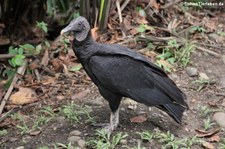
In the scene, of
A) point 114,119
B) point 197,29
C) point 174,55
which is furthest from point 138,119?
point 197,29

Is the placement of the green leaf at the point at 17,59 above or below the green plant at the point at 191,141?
above

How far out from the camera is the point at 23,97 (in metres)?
4.25

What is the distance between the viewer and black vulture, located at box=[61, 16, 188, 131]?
3488mm

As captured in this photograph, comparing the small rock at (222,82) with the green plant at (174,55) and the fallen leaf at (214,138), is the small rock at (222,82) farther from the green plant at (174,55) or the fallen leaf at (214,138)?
the fallen leaf at (214,138)

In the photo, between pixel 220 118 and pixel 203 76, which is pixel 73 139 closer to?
pixel 220 118

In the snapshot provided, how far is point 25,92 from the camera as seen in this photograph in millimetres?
4320

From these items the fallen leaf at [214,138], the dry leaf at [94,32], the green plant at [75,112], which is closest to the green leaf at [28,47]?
the dry leaf at [94,32]

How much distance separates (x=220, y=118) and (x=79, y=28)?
1371mm

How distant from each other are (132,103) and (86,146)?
28.4 inches

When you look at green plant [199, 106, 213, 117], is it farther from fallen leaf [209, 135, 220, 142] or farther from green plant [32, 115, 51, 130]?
green plant [32, 115, 51, 130]

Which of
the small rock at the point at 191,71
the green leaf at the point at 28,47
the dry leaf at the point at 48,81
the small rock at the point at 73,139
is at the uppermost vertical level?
the green leaf at the point at 28,47

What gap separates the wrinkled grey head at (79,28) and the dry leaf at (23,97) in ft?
3.12

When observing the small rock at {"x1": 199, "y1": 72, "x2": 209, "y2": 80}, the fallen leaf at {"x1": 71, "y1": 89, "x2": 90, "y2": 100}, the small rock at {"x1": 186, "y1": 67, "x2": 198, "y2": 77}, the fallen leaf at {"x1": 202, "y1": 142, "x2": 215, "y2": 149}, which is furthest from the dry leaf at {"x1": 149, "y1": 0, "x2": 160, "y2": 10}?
the fallen leaf at {"x1": 202, "y1": 142, "x2": 215, "y2": 149}

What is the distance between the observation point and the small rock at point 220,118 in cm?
384
